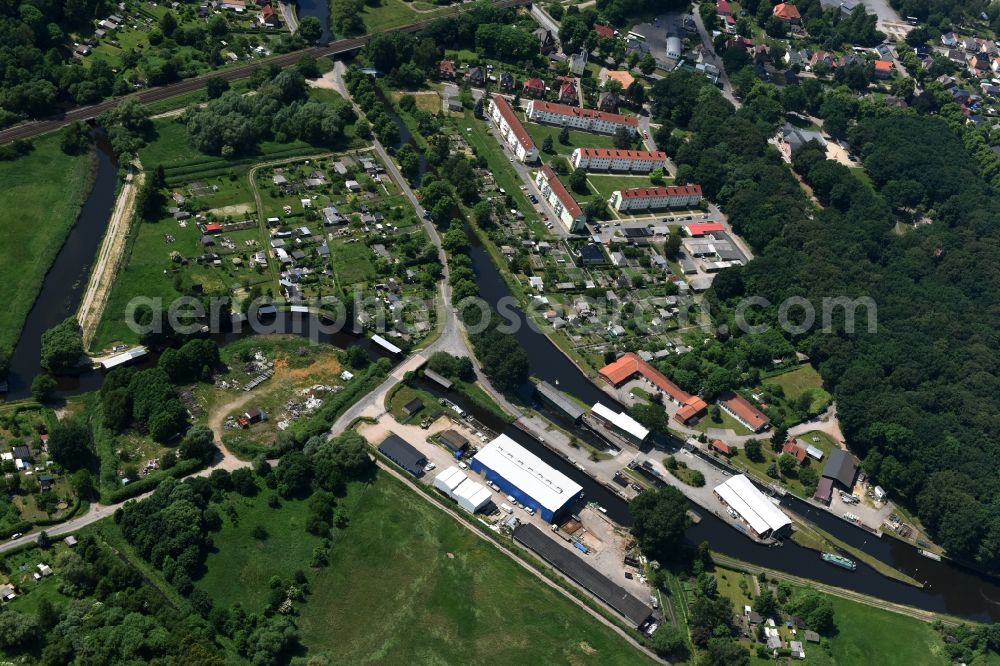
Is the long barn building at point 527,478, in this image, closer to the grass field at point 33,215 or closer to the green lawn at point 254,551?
the green lawn at point 254,551

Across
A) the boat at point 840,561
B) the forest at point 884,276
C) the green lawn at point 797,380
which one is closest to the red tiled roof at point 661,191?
the forest at point 884,276

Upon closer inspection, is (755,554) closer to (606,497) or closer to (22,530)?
(606,497)

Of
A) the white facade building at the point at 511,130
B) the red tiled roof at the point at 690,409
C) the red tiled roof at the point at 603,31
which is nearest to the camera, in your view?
the red tiled roof at the point at 690,409

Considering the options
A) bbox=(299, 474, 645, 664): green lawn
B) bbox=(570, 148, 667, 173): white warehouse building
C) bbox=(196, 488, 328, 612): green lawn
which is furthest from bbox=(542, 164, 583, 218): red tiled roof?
bbox=(196, 488, 328, 612): green lawn

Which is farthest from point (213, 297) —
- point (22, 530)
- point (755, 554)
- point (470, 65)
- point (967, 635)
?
point (967, 635)

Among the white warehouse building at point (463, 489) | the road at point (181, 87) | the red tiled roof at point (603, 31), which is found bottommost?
the white warehouse building at point (463, 489)

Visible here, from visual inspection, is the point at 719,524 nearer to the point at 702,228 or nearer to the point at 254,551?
the point at 254,551

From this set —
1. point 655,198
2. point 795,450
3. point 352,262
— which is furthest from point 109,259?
point 795,450

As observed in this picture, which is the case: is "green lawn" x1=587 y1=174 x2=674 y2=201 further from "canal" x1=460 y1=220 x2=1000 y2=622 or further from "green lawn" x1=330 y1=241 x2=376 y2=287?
"canal" x1=460 y1=220 x2=1000 y2=622
